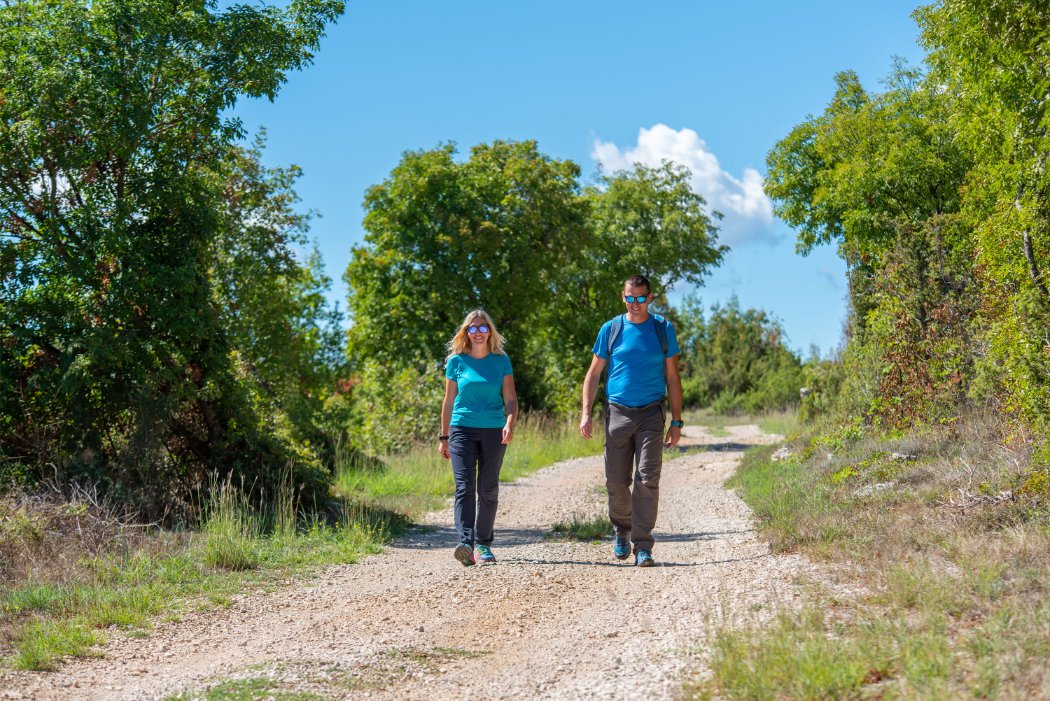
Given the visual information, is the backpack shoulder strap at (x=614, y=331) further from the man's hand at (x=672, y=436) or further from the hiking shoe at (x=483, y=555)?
the hiking shoe at (x=483, y=555)

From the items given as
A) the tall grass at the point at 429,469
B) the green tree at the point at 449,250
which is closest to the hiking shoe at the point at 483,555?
the tall grass at the point at 429,469

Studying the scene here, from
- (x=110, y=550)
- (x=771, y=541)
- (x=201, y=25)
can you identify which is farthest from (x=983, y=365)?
(x=201, y=25)

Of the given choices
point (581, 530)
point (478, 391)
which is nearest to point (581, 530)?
point (581, 530)

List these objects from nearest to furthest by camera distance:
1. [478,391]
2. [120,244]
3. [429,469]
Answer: [478,391]
[120,244]
[429,469]

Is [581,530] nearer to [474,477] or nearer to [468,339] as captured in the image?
[474,477]

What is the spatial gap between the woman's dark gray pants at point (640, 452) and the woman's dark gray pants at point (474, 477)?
103 cm

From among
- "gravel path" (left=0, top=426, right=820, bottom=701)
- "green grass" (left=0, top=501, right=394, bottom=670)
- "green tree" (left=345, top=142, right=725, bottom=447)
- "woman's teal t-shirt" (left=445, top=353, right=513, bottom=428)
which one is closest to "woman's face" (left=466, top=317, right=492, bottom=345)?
"woman's teal t-shirt" (left=445, top=353, right=513, bottom=428)

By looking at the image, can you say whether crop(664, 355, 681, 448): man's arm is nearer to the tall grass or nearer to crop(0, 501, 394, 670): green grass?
crop(0, 501, 394, 670): green grass

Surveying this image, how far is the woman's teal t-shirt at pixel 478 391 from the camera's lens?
27.9 ft

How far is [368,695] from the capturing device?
4926 mm

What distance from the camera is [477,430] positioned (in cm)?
853

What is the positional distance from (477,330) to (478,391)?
54 cm

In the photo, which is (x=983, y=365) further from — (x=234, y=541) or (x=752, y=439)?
(x=752, y=439)

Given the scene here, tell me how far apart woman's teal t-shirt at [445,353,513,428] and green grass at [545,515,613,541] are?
1.98 meters
